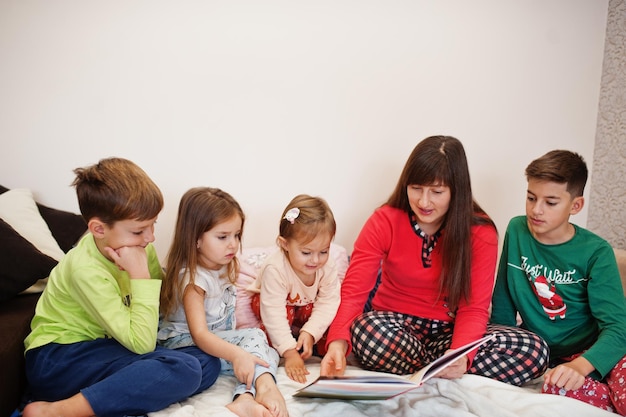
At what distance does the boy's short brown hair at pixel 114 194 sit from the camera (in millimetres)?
1181

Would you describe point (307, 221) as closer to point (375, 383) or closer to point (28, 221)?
point (375, 383)

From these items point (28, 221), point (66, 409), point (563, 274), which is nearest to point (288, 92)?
point (28, 221)

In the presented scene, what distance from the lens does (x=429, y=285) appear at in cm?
149

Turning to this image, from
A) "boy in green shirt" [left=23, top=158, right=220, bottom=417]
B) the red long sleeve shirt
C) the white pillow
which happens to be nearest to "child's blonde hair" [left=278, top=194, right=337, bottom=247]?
the red long sleeve shirt

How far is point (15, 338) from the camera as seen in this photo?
1.19m

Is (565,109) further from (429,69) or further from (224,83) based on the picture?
(224,83)

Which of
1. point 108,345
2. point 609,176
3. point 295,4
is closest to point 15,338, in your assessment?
point 108,345

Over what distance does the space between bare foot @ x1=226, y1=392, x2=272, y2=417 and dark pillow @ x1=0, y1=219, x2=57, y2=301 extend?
0.65m

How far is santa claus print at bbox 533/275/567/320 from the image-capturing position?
4.76 ft

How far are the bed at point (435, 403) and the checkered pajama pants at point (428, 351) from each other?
0.17 ft

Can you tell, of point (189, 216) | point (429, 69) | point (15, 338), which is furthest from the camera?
point (429, 69)

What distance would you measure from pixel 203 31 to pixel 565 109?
153cm

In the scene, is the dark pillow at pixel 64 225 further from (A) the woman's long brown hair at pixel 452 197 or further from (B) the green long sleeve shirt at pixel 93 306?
(A) the woman's long brown hair at pixel 452 197

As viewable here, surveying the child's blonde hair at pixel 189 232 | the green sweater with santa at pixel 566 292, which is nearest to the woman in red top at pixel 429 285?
the green sweater with santa at pixel 566 292
